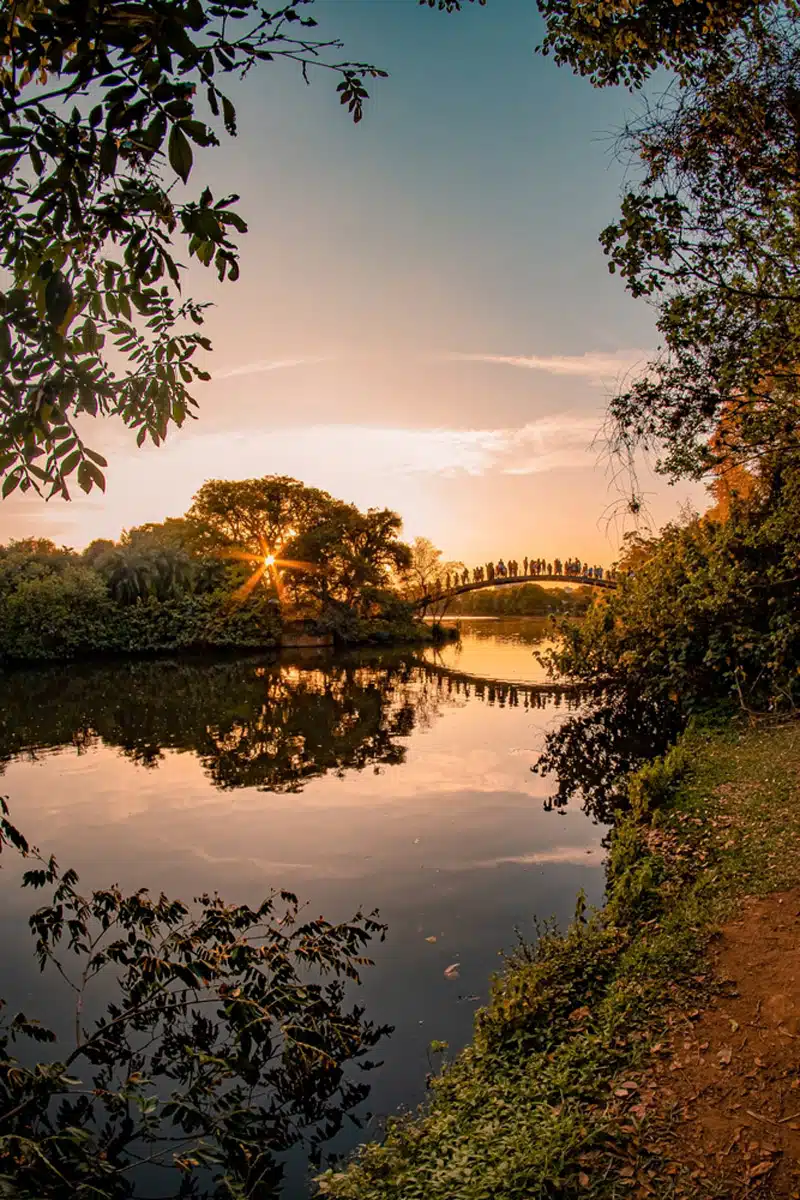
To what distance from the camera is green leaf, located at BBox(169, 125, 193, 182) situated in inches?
82.2

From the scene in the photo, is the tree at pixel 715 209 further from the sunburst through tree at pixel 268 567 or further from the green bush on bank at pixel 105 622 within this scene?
the sunburst through tree at pixel 268 567

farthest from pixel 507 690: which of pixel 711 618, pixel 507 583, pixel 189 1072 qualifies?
pixel 507 583

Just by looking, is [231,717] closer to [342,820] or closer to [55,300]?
[342,820]

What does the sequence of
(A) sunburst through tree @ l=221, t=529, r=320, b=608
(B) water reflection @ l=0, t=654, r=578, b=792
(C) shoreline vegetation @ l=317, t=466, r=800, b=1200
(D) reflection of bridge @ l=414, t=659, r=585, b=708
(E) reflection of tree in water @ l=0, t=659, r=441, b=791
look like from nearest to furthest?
(C) shoreline vegetation @ l=317, t=466, r=800, b=1200 → (E) reflection of tree in water @ l=0, t=659, r=441, b=791 → (B) water reflection @ l=0, t=654, r=578, b=792 → (D) reflection of bridge @ l=414, t=659, r=585, b=708 → (A) sunburst through tree @ l=221, t=529, r=320, b=608

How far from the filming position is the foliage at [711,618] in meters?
13.6

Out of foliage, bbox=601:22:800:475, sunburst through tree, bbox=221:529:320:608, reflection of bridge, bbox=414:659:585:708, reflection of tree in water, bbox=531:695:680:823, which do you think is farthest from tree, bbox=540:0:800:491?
sunburst through tree, bbox=221:529:320:608

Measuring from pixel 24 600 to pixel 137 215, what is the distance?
4086 centimetres

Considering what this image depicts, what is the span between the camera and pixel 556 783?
45.2 feet

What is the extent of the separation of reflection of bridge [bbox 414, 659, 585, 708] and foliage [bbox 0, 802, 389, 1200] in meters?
17.1

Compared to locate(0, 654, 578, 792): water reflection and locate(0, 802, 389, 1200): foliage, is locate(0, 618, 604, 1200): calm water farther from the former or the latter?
locate(0, 802, 389, 1200): foliage

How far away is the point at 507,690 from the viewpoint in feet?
93.5

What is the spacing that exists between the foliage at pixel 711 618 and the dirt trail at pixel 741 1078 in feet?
28.5

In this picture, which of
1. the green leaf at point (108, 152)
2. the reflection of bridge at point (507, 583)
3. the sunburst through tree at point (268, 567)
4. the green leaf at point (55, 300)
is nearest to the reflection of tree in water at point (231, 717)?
the green leaf at point (55, 300)

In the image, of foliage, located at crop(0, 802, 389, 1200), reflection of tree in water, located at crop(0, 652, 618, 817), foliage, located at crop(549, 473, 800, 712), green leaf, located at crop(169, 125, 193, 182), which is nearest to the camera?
green leaf, located at crop(169, 125, 193, 182)
